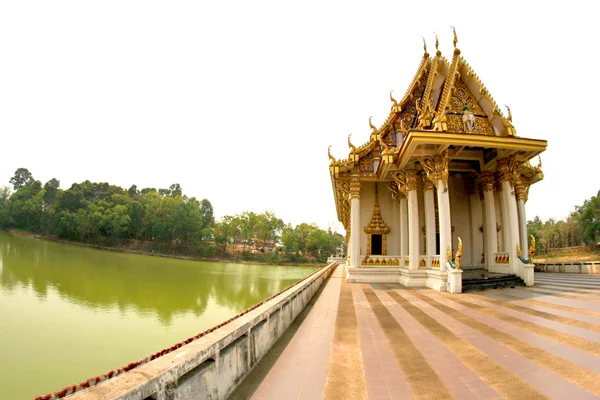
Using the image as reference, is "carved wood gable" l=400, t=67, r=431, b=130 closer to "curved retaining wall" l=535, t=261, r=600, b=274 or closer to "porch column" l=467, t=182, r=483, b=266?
"porch column" l=467, t=182, r=483, b=266

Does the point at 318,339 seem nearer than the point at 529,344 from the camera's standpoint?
No

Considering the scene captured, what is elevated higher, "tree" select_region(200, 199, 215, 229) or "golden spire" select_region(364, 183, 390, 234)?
"tree" select_region(200, 199, 215, 229)

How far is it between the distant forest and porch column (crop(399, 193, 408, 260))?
46990 mm

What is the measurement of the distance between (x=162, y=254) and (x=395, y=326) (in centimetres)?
5601

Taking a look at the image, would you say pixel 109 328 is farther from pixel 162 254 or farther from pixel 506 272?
pixel 162 254

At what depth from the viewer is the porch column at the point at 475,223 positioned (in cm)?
1373

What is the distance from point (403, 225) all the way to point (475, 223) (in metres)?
3.41

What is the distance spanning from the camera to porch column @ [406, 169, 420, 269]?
1170 centimetres

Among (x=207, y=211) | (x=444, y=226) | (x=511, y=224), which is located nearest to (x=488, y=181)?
(x=511, y=224)

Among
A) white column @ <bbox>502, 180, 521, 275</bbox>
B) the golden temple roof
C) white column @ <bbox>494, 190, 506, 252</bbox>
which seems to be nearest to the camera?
the golden temple roof

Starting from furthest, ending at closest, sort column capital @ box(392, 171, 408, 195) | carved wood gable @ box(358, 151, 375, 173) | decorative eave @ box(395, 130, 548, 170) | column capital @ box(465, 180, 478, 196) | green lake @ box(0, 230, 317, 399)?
carved wood gable @ box(358, 151, 375, 173), column capital @ box(465, 180, 478, 196), column capital @ box(392, 171, 408, 195), decorative eave @ box(395, 130, 548, 170), green lake @ box(0, 230, 317, 399)

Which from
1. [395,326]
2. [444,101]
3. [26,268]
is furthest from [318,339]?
[26,268]

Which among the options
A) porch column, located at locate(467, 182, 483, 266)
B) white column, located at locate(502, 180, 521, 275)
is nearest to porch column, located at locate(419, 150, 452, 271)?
white column, located at locate(502, 180, 521, 275)

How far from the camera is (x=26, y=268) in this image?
22.4 meters
